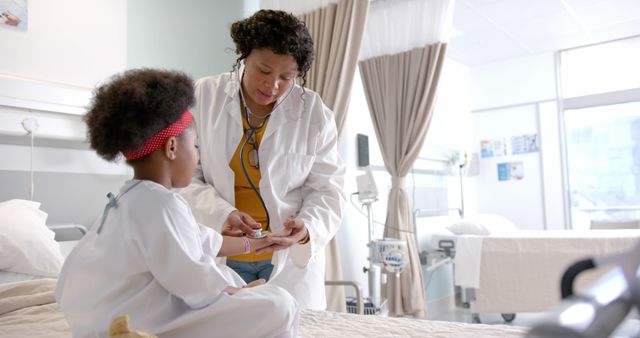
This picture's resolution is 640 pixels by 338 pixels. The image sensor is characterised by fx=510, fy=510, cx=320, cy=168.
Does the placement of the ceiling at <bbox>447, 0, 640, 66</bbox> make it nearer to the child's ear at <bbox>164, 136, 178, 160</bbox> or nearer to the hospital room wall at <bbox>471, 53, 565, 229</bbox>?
the hospital room wall at <bbox>471, 53, 565, 229</bbox>

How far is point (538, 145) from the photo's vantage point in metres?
5.70

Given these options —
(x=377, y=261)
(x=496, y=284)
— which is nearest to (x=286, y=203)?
(x=377, y=261)

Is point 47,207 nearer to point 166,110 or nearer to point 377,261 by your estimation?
point 166,110

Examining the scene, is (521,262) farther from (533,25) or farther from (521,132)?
(521,132)

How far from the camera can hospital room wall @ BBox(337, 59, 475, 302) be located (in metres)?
3.78

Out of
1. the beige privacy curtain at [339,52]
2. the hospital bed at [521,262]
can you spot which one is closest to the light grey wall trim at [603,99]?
the hospital bed at [521,262]

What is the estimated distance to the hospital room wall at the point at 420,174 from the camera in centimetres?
378

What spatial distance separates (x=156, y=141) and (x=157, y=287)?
32cm

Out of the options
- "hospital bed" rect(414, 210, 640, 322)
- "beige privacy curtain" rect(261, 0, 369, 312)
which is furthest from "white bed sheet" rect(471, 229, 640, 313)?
"beige privacy curtain" rect(261, 0, 369, 312)

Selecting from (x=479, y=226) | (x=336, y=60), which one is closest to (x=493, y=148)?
(x=479, y=226)

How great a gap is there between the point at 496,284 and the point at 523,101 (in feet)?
9.27

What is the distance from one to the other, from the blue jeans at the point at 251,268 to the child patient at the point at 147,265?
57 cm

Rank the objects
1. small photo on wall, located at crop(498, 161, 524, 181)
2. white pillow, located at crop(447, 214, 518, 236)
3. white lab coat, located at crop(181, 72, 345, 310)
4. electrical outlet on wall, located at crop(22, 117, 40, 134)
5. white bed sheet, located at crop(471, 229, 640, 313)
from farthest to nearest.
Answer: small photo on wall, located at crop(498, 161, 524, 181) < white pillow, located at crop(447, 214, 518, 236) < white bed sheet, located at crop(471, 229, 640, 313) < electrical outlet on wall, located at crop(22, 117, 40, 134) < white lab coat, located at crop(181, 72, 345, 310)

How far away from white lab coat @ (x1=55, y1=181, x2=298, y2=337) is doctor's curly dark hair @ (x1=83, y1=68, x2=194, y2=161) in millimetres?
124
